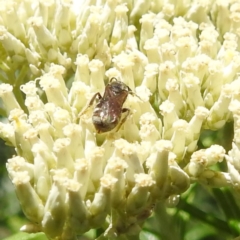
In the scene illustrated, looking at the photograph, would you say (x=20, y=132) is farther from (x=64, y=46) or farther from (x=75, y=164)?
(x=64, y=46)

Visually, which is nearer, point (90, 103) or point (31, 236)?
point (90, 103)

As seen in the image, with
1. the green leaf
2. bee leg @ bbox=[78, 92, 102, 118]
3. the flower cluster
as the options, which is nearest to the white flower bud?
the flower cluster

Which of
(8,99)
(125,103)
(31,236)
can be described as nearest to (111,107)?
(125,103)

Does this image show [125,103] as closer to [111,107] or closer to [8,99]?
[111,107]

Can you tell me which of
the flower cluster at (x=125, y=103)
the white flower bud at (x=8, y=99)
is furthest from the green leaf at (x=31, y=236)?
the white flower bud at (x=8, y=99)

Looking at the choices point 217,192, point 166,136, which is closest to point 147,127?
point 166,136

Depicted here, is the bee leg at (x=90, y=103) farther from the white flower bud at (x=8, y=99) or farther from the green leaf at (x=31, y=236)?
the green leaf at (x=31, y=236)
